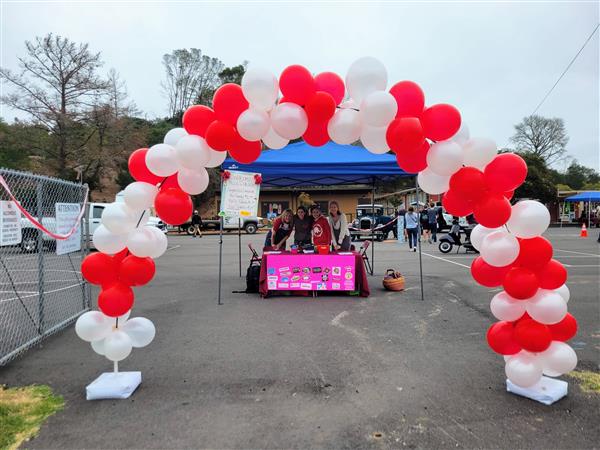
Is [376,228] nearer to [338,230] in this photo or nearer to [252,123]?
[338,230]

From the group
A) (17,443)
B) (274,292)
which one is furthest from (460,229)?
(17,443)

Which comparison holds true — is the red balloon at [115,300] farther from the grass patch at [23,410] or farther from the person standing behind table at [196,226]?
the person standing behind table at [196,226]

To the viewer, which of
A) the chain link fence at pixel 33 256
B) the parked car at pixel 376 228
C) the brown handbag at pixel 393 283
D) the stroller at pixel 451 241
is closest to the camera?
the chain link fence at pixel 33 256

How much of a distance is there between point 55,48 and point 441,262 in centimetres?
2653

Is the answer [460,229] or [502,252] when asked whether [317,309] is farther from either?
[460,229]

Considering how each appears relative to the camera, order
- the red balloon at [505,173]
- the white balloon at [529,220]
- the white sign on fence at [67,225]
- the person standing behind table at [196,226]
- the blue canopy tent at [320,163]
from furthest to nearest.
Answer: the person standing behind table at [196,226] → the blue canopy tent at [320,163] → the white sign on fence at [67,225] → the red balloon at [505,173] → the white balloon at [529,220]

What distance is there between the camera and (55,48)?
24609 millimetres

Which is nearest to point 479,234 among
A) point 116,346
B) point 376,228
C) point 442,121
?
point 442,121

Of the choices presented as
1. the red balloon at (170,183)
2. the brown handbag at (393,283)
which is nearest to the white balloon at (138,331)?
Result: the red balloon at (170,183)

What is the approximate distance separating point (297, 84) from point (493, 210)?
193 cm

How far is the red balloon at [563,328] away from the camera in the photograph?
329 centimetres

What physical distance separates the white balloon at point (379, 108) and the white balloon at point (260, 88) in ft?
2.55

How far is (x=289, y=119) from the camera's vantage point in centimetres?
334

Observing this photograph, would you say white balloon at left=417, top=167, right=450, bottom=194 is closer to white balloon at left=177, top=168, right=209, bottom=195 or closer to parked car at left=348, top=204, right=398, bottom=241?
white balloon at left=177, top=168, right=209, bottom=195
